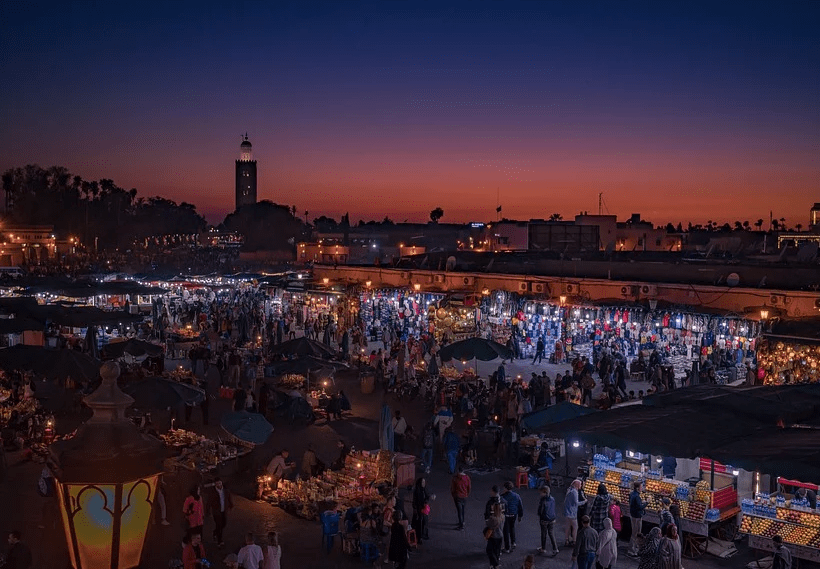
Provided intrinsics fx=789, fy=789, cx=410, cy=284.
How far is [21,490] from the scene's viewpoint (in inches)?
556

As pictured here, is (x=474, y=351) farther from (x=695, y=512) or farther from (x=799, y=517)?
(x=799, y=517)

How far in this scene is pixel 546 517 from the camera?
11.2m

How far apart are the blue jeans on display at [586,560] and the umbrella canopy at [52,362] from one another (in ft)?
42.7

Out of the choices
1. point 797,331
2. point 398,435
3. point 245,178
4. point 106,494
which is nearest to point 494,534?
point 398,435

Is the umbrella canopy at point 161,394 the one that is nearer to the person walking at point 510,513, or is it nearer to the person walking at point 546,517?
the person walking at point 510,513

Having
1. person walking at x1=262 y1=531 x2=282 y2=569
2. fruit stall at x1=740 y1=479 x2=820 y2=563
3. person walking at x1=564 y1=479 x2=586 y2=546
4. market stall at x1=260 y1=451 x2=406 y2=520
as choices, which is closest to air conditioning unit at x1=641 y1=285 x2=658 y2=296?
market stall at x1=260 y1=451 x2=406 y2=520

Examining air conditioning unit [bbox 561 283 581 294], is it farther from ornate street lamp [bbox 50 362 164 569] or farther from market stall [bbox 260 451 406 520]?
ornate street lamp [bbox 50 362 164 569]

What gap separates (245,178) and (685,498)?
156 m

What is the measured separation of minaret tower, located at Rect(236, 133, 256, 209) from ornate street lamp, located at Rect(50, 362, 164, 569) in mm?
161359

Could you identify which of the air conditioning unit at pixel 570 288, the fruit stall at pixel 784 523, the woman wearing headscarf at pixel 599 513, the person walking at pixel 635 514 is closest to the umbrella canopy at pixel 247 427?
the woman wearing headscarf at pixel 599 513

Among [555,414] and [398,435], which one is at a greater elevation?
[555,414]

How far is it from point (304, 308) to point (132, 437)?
108 ft

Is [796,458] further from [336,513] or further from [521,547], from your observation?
[336,513]

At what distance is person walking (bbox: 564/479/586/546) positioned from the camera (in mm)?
11438
